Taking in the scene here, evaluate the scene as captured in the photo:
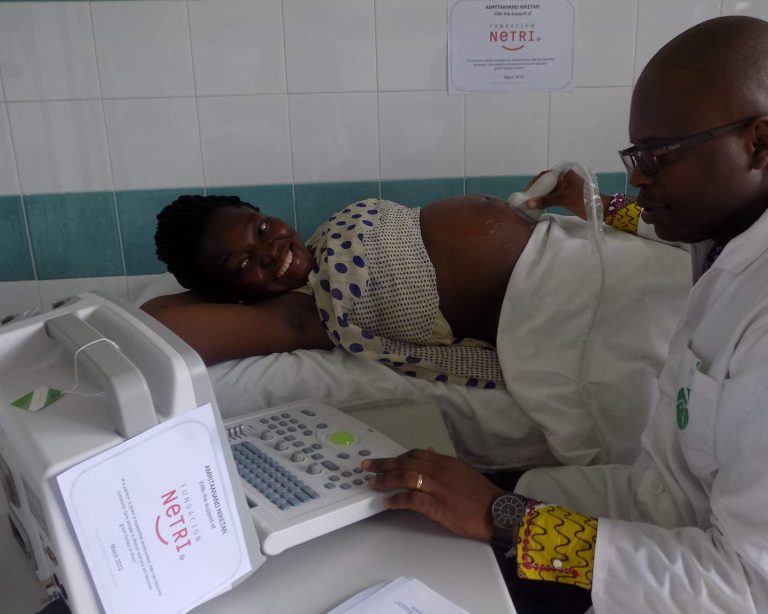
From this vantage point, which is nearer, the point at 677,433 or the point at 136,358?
the point at 136,358

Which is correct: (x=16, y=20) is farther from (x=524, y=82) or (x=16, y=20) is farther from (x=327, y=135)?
(x=524, y=82)

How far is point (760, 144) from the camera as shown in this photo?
31.8 inches

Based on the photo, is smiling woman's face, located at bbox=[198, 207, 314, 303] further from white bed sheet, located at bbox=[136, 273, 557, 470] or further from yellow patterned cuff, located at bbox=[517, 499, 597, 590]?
yellow patterned cuff, located at bbox=[517, 499, 597, 590]

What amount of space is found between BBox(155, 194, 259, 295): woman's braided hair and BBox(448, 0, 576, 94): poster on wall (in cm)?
75

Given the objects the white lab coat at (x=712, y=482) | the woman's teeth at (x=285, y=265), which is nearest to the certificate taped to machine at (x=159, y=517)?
the white lab coat at (x=712, y=482)

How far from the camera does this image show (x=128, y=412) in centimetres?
58


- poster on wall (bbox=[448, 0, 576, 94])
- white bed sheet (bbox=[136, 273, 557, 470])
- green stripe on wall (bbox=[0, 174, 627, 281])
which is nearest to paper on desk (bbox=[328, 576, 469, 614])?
white bed sheet (bbox=[136, 273, 557, 470])

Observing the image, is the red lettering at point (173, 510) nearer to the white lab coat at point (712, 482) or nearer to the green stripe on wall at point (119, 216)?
the white lab coat at point (712, 482)

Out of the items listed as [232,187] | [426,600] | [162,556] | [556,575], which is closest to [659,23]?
[232,187]

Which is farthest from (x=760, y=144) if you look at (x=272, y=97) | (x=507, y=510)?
(x=272, y=97)

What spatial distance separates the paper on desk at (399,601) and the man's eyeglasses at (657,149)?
0.63 meters

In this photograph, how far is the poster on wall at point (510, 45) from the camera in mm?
1727

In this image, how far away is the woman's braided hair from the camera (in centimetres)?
150

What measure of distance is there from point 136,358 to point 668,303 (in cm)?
101
